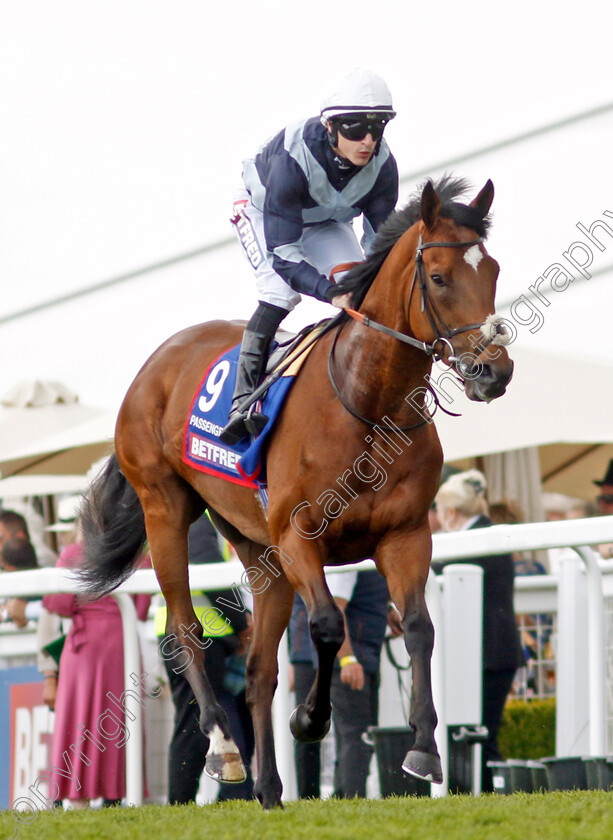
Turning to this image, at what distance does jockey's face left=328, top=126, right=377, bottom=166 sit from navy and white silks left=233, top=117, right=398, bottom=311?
5cm

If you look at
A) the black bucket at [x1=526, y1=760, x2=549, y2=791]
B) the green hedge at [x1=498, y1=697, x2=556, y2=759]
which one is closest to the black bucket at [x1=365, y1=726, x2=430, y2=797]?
the black bucket at [x1=526, y1=760, x2=549, y2=791]

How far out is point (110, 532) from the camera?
6.13m

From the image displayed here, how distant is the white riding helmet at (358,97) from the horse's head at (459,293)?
46 centimetres

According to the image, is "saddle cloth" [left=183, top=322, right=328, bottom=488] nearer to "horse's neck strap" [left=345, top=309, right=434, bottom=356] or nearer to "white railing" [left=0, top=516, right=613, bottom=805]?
"horse's neck strap" [left=345, top=309, right=434, bottom=356]

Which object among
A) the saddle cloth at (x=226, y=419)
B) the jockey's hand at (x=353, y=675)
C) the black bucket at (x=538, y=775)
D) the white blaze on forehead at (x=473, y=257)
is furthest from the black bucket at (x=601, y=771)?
the white blaze on forehead at (x=473, y=257)

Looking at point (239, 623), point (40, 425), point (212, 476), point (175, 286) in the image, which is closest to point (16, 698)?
point (239, 623)

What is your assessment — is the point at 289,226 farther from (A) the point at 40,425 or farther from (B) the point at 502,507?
(A) the point at 40,425

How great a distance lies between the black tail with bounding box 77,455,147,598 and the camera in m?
5.82

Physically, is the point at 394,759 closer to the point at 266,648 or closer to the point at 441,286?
the point at 266,648

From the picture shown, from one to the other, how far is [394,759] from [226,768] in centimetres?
90

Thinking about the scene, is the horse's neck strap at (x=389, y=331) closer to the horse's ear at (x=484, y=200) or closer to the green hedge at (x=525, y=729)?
the horse's ear at (x=484, y=200)

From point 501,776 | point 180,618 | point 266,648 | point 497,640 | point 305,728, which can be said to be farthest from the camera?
point 497,640

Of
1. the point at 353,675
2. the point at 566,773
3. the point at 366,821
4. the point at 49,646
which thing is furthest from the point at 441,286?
the point at 49,646

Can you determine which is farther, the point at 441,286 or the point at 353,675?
the point at 353,675
